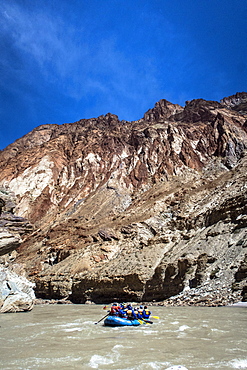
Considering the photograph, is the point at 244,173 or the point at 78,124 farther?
the point at 78,124

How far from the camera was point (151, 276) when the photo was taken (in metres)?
27.0

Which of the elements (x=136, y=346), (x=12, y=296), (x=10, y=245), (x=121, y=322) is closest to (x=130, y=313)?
(x=121, y=322)

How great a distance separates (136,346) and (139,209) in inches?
1581

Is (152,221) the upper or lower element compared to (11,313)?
upper

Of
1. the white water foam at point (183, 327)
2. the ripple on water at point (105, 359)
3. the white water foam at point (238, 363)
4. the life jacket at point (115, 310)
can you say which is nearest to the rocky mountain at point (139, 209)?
the white water foam at point (183, 327)

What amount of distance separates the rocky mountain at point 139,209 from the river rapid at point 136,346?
24.5ft

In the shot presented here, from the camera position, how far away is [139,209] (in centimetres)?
4912

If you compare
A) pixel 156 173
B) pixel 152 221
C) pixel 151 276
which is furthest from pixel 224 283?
pixel 156 173

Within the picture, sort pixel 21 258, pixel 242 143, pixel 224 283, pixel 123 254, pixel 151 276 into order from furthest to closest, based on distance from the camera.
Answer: pixel 242 143
pixel 21 258
pixel 123 254
pixel 151 276
pixel 224 283

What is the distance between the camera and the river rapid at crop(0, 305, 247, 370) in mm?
6949

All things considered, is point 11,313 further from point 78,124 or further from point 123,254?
point 78,124

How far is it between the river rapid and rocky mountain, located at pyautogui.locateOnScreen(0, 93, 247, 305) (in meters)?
7.46

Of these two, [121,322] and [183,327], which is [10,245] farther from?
[183,327]

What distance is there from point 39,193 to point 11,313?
53938 mm
